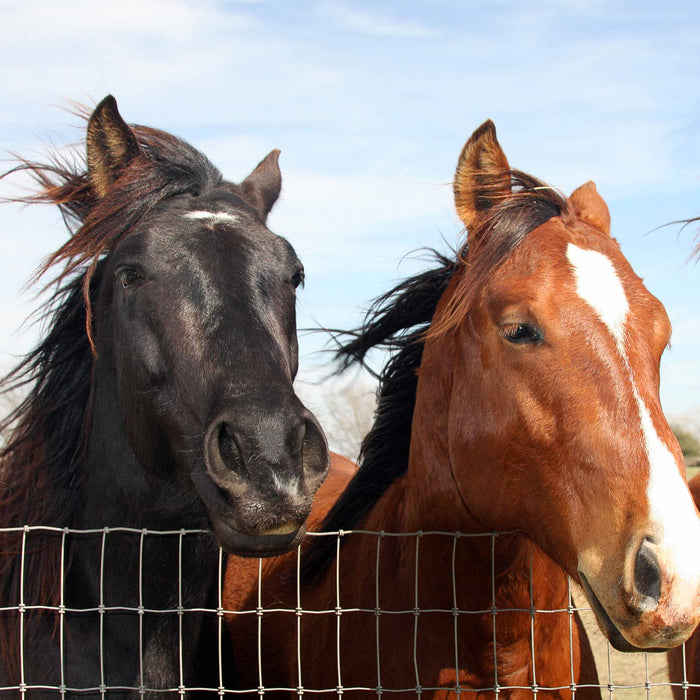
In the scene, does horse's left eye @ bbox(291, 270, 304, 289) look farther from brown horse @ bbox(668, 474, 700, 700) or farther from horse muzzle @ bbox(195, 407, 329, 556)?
brown horse @ bbox(668, 474, 700, 700)

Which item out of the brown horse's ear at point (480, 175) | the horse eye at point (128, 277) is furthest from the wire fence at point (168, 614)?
the brown horse's ear at point (480, 175)

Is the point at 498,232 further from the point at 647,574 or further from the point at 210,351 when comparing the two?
the point at 647,574

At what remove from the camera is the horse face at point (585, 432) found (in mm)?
1937

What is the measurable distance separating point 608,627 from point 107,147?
2353 millimetres

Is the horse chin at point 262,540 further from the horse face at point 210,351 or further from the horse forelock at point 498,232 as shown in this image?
the horse forelock at point 498,232

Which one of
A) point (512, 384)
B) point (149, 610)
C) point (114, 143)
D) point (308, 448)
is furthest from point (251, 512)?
point (114, 143)

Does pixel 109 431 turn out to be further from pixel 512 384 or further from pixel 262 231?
pixel 512 384

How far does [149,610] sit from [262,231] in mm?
1374

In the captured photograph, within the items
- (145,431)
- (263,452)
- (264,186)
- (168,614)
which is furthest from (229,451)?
(264,186)

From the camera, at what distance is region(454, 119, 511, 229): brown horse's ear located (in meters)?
2.90

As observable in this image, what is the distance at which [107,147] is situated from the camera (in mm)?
2912

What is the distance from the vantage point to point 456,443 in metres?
2.57

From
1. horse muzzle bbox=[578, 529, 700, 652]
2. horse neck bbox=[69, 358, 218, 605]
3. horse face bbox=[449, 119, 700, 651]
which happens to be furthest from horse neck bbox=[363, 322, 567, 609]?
horse neck bbox=[69, 358, 218, 605]

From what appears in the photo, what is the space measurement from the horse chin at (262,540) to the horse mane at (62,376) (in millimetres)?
829
